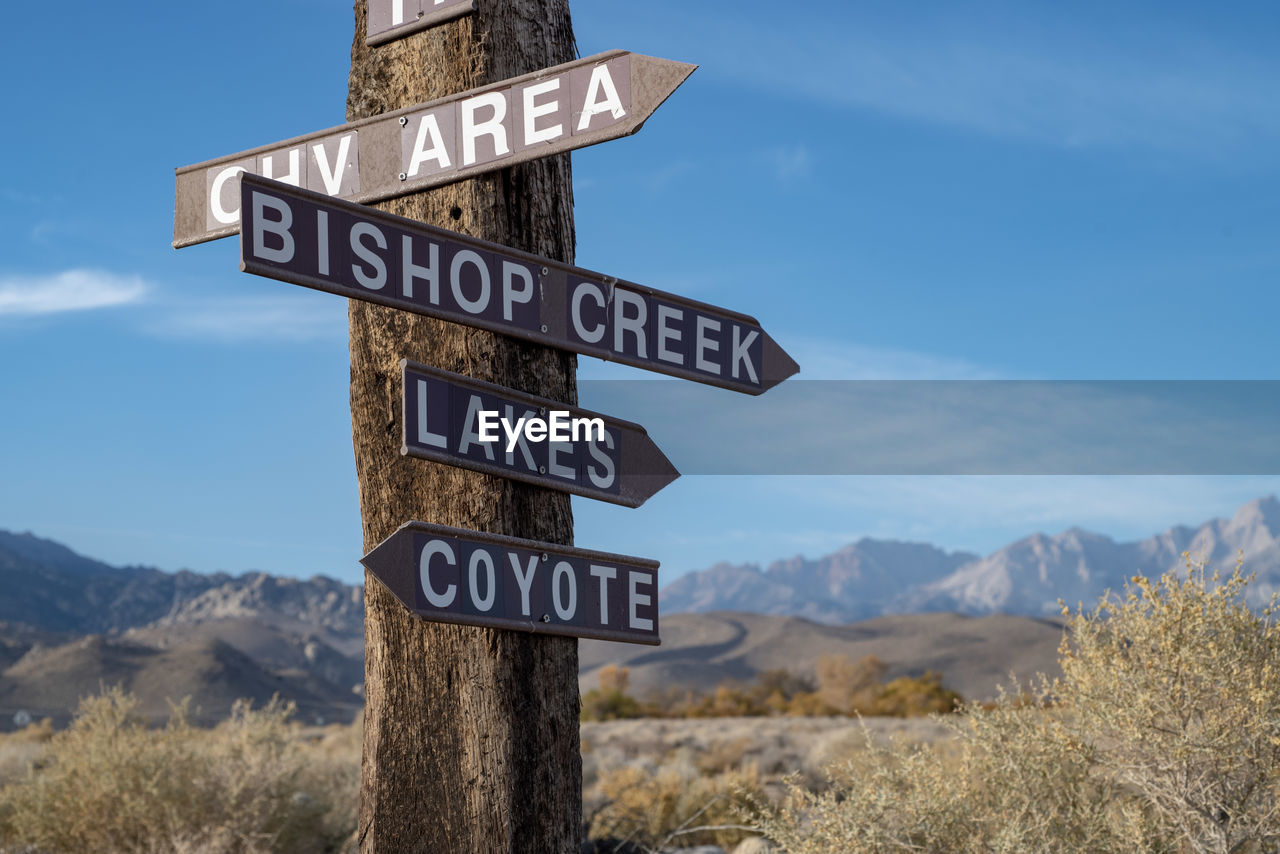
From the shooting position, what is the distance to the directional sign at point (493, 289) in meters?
3.90

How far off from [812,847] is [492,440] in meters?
3.59

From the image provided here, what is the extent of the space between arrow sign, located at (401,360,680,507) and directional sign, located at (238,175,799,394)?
24 centimetres

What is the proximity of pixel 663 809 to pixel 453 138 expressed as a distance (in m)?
10.9

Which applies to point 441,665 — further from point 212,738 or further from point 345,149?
point 212,738

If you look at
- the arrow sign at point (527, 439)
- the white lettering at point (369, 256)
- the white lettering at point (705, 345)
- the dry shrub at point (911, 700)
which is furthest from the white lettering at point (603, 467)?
the dry shrub at point (911, 700)

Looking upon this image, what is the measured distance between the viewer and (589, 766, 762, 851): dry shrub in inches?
508

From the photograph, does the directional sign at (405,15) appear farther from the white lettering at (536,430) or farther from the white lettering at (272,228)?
the white lettering at (536,430)

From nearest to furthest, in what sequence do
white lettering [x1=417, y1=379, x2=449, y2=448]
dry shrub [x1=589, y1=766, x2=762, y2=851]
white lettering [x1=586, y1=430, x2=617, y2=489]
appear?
1. white lettering [x1=417, y1=379, x2=449, y2=448]
2. white lettering [x1=586, y1=430, x2=617, y2=489]
3. dry shrub [x1=589, y1=766, x2=762, y2=851]

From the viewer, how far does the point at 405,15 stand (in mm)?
4746

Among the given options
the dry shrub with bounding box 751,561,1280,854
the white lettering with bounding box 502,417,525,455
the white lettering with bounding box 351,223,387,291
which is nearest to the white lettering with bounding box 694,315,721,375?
the white lettering with bounding box 502,417,525,455

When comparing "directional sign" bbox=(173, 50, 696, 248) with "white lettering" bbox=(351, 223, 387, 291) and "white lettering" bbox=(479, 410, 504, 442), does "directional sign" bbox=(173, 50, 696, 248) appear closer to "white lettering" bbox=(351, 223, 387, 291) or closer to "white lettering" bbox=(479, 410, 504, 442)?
"white lettering" bbox=(351, 223, 387, 291)

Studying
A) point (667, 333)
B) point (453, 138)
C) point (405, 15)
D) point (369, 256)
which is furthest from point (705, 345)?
point (405, 15)

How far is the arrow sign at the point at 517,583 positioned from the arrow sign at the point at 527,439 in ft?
0.84

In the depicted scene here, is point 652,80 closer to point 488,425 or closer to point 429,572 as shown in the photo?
point 488,425
